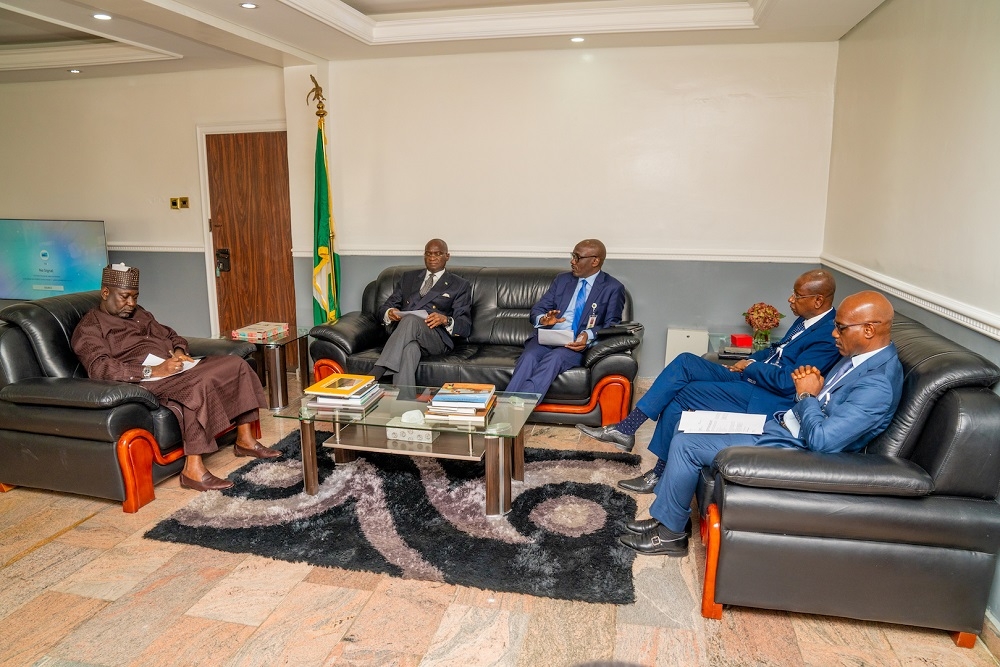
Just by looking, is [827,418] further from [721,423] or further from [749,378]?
[749,378]

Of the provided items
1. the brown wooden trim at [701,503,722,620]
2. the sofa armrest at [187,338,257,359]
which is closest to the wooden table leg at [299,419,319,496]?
the sofa armrest at [187,338,257,359]

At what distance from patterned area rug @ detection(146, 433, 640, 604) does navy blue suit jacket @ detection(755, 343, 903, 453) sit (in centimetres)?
91

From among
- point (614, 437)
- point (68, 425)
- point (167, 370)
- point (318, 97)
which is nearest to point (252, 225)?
point (318, 97)

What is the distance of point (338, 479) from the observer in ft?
11.5

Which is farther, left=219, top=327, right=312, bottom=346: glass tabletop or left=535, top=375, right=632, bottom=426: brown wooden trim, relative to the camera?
left=219, top=327, right=312, bottom=346: glass tabletop

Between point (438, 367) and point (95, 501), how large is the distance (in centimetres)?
198

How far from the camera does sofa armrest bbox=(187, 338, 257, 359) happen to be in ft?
12.8

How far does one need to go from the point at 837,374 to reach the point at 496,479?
149cm

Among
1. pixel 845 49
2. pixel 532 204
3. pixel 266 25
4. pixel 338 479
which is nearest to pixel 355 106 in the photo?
pixel 266 25

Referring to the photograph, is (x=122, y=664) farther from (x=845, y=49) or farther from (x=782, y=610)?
(x=845, y=49)

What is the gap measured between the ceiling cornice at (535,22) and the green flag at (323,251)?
902mm

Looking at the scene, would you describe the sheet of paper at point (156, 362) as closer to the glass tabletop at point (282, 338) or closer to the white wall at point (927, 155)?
the glass tabletop at point (282, 338)

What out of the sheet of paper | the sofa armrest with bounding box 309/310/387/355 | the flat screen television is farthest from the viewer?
the flat screen television

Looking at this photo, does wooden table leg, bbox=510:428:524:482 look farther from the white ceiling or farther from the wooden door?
the wooden door
